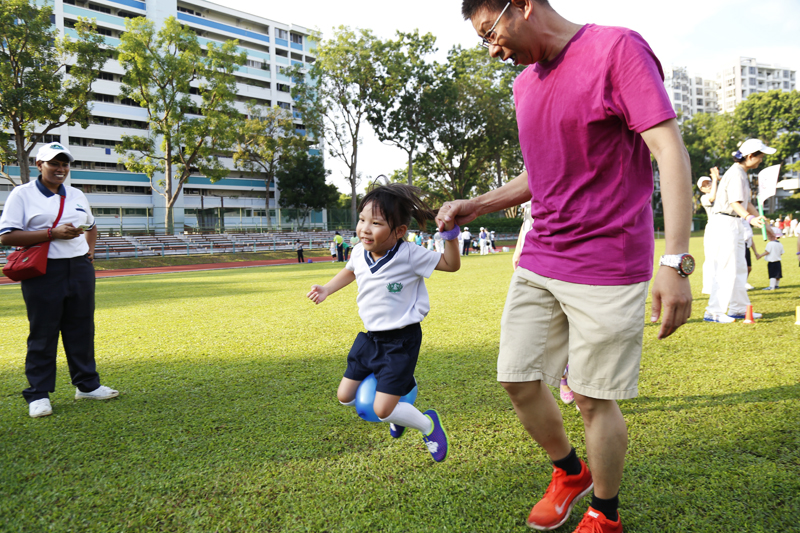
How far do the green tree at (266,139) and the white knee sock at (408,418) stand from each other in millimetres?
46794

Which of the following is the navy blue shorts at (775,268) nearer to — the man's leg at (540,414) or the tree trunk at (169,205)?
the man's leg at (540,414)

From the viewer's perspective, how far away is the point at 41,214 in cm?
389

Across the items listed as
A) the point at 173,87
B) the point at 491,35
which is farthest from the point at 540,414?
the point at 173,87

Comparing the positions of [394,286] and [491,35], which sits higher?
[491,35]

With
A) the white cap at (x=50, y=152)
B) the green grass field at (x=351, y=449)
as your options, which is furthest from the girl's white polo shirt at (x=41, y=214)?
the green grass field at (x=351, y=449)

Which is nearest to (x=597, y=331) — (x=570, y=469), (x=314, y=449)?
(x=570, y=469)

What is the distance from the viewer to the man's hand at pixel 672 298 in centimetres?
171

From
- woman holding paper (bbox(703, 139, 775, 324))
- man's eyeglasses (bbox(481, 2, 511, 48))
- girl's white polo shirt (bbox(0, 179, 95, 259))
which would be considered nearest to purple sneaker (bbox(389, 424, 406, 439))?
man's eyeglasses (bbox(481, 2, 511, 48))

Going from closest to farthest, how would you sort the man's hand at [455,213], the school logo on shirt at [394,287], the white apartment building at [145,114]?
the man's hand at [455,213]
the school logo on shirt at [394,287]
the white apartment building at [145,114]

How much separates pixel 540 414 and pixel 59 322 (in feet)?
12.2

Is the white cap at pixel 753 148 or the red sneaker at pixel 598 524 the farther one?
the white cap at pixel 753 148

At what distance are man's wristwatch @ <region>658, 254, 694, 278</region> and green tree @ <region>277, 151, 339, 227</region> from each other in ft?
165

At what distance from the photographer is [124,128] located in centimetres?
5322

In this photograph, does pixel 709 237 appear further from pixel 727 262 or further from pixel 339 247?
pixel 339 247
